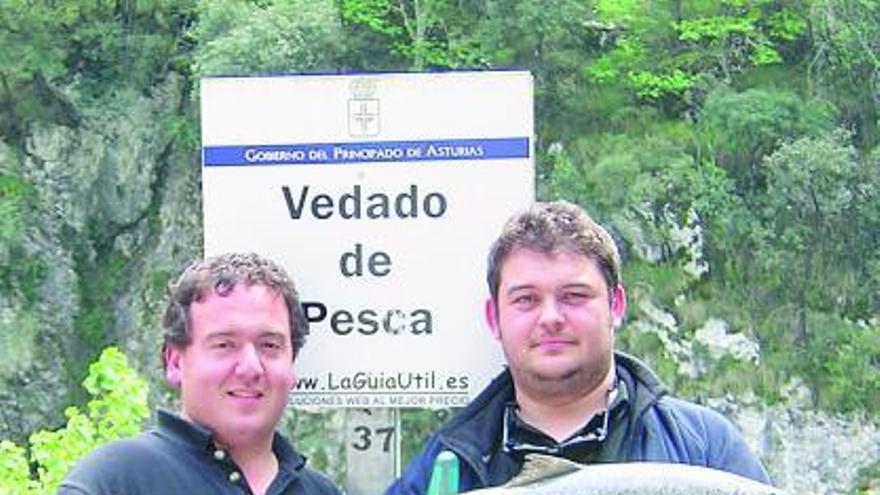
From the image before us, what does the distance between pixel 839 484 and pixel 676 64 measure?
9067 millimetres

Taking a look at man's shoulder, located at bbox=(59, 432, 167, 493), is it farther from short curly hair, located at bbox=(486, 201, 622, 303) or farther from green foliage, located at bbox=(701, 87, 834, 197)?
green foliage, located at bbox=(701, 87, 834, 197)

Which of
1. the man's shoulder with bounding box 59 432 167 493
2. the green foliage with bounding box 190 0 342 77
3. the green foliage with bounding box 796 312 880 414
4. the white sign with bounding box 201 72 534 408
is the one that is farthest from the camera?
the green foliage with bounding box 190 0 342 77

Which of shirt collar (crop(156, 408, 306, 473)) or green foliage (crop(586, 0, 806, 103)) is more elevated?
green foliage (crop(586, 0, 806, 103))

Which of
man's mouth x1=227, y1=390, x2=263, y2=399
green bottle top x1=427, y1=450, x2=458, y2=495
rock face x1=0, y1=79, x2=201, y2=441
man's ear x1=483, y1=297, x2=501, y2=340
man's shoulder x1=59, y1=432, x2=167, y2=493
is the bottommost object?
rock face x1=0, y1=79, x2=201, y2=441

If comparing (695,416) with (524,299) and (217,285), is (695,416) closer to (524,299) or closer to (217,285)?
(524,299)

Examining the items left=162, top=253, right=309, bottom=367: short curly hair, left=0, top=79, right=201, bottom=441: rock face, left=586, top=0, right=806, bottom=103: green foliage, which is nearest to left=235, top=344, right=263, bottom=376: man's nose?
left=162, top=253, right=309, bottom=367: short curly hair

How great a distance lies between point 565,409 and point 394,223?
1.24 meters

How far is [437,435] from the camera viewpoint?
3.24m

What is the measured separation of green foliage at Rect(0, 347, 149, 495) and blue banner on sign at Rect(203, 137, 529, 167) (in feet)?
10.8

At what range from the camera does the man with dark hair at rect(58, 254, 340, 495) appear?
123 inches

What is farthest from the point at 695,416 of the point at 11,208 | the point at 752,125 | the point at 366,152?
the point at 11,208

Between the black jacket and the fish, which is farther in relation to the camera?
the black jacket

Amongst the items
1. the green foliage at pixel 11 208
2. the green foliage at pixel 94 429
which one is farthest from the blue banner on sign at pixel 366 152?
the green foliage at pixel 11 208

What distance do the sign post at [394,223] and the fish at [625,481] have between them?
1.44 m
